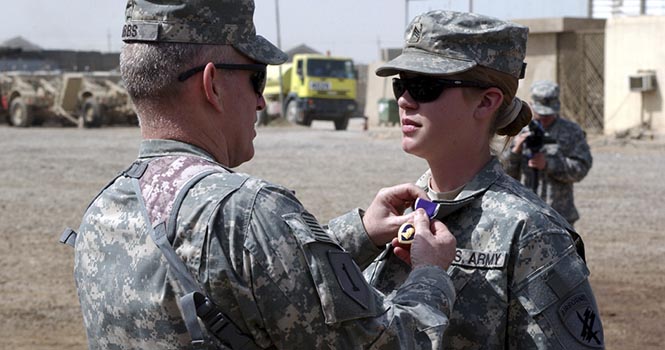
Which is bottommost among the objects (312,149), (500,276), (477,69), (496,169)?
(312,149)

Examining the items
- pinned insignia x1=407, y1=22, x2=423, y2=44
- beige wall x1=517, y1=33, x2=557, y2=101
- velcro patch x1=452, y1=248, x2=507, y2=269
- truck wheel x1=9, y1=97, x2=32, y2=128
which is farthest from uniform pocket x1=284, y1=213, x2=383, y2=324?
truck wheel x1=9, y1=97, x2=32, y2=128

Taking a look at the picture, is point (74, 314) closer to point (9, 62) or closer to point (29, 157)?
point (29, 157)

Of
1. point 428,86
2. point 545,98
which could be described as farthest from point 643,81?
point 428,86

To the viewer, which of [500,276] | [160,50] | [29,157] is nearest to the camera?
[160,50]

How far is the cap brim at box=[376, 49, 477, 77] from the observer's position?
3.13 meters

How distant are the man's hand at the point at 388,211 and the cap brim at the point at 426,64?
0.33 meters

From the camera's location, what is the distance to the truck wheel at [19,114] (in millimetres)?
37875

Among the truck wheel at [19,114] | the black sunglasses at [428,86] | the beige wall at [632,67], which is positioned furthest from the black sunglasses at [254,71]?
the truck wheel at [19,114]

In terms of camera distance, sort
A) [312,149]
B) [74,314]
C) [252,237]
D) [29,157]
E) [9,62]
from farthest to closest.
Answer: [9,62] < [312,149] < [29,157] < [74,314] < [252,237]

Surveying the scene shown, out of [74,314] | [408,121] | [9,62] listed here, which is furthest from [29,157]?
[9,62]

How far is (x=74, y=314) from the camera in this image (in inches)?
352

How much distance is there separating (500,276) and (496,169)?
0.40 metres

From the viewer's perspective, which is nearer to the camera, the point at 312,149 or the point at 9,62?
the point at 312,149

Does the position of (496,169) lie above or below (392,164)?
above
